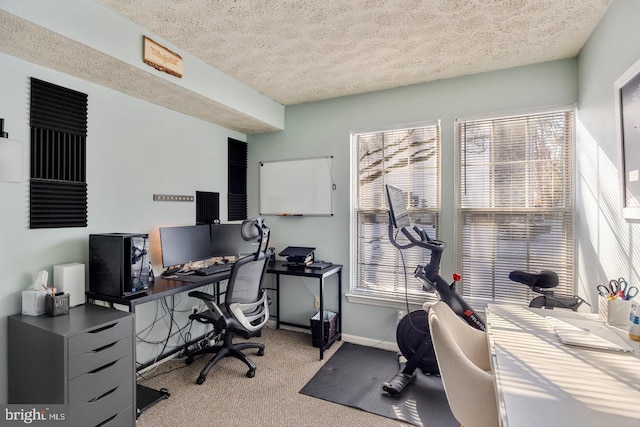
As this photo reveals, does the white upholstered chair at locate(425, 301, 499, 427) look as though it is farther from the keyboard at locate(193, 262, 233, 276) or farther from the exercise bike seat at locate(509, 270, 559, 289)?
the keyboard at locate(193, 262, 233, 276)

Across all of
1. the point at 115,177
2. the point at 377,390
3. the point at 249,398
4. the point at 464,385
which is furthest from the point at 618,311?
the point at 115,177

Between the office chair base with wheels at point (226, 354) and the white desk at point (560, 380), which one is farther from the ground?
the white desk at point (560, 380)

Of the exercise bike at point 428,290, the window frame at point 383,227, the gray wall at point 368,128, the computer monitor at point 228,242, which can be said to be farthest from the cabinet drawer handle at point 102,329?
the window frame at point 383,227

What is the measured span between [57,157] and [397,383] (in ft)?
9.51

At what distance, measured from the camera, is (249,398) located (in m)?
2.31

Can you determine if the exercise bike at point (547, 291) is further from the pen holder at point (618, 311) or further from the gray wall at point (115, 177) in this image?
the gray wall at point (115, 177)

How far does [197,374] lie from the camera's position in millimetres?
2658

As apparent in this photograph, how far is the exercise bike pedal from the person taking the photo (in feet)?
7.62

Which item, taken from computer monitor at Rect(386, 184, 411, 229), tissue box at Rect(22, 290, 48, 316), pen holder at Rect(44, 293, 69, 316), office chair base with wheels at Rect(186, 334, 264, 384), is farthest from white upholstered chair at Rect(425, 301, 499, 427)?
tissue box at Rect(22, 290, 48, 316)

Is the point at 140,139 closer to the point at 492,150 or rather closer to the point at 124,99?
the point at 124,99

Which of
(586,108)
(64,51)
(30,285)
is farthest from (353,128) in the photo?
(30,285)

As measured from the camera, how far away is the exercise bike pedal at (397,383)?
2.32m

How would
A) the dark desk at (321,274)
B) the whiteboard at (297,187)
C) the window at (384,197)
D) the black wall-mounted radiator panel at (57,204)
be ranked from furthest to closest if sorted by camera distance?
the whiteboard at (297,187) → the window at (384,197) → the dark desk at (321,274) → the black wall-mounted radiator panel at (57,204)

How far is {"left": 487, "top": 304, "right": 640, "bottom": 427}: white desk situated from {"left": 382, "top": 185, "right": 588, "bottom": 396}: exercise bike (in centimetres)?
64
